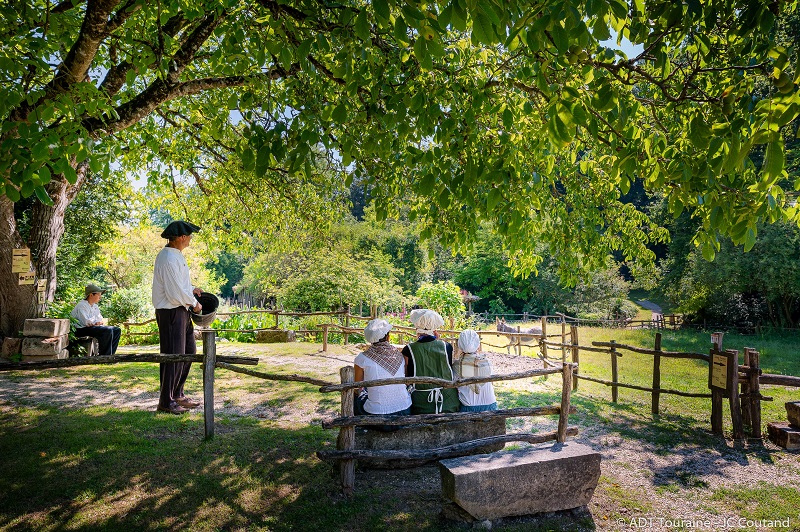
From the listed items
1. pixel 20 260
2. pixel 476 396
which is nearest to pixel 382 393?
pixel 476 396

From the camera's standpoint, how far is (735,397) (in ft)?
21.3

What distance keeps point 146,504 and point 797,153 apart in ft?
78.1

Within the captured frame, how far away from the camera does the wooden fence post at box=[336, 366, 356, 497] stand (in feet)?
14.4

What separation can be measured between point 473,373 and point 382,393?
131cm

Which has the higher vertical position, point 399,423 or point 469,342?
point 469,342

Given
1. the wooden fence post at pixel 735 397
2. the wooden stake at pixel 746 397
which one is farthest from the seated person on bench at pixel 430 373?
the wooden stake at pixel 746 397

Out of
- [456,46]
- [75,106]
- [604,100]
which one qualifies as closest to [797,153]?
[456,46]

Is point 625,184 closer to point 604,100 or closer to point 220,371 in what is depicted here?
point 604,100

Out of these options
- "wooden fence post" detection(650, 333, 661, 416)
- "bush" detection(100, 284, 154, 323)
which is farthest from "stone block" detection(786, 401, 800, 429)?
"bush" detection(100, 284, 154, 323)

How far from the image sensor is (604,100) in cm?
283

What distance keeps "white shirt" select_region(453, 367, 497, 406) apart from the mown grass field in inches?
33.1

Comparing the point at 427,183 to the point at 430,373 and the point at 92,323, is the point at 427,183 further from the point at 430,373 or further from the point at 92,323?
the point at 92,323

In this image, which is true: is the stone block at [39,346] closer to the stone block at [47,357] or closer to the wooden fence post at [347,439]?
the stone block at [47,357]

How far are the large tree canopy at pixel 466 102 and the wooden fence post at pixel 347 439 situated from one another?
1761 millimetres
